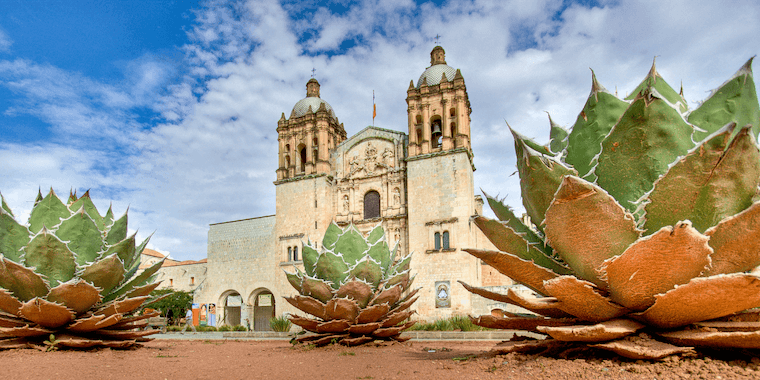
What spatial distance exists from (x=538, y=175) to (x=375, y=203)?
21.5 meters

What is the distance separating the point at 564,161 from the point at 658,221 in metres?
0.47

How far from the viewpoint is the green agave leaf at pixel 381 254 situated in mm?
4966

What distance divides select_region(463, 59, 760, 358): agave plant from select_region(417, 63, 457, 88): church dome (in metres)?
21.6

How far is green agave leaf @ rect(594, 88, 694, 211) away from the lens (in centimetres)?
150

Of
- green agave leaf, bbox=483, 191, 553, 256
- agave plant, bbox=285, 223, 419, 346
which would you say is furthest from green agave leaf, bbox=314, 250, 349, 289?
green agave leaf, bbox=483, 191, 553, 256

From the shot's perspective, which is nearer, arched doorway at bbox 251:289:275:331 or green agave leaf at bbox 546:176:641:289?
green agave leaf at bbox 546:176:641:289

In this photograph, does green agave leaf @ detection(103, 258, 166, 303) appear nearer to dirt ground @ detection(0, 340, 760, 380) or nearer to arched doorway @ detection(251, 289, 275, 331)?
dirt ground @ detection(0, 340, 760, 380)

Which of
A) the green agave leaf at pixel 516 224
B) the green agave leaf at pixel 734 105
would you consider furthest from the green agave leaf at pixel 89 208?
the green agave leaf at pixel 734 105

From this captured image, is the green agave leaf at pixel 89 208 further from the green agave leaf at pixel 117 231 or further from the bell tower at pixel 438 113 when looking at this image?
the bell tower at pixel 438 113

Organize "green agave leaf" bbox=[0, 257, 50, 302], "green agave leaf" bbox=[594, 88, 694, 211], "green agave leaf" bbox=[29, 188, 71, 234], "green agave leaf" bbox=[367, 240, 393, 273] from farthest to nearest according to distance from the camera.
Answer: "green agave leaf" bbox=[367, 240, 393, 273]
"green agave leaf" bbox=[29, 188, 71, 234]
"green agave leaf" bbox=[0, 257, 50, 302]
"green agave leaf" bbox=[594, 88, 694, 211]

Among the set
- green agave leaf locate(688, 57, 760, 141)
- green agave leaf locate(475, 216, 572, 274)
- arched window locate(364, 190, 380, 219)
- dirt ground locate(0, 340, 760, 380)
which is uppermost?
arched window locate(364, 190, 380, 219)

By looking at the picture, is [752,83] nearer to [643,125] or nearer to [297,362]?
[643,125]

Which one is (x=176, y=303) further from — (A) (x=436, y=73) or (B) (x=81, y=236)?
(B) (x=81, y=236)

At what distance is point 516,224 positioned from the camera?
6.79 feet
